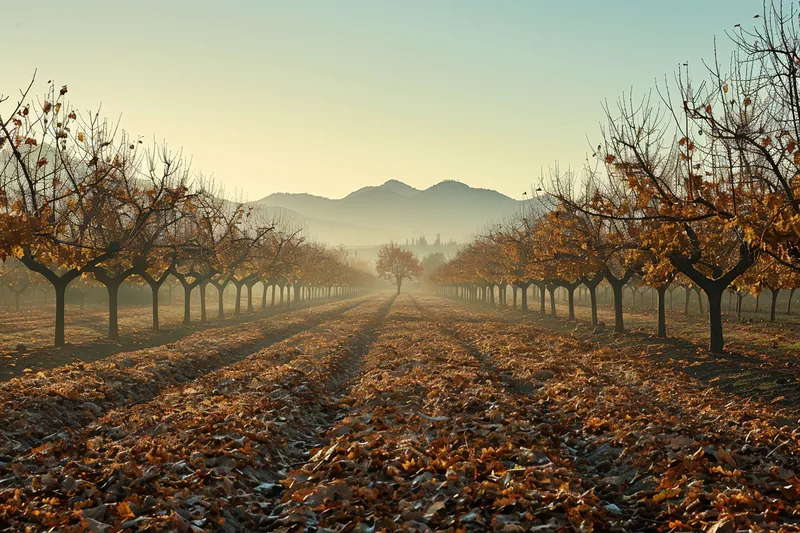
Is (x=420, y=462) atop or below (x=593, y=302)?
below

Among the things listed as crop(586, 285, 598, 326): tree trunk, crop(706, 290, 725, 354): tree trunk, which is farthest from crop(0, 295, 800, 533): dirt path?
crop(586, 285, 598, 326): tree trunk

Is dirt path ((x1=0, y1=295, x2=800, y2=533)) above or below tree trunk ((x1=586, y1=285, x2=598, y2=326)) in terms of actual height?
below

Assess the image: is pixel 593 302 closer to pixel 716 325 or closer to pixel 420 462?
pixel 716 325

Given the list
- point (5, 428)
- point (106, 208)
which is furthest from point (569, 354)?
point (106, 208)

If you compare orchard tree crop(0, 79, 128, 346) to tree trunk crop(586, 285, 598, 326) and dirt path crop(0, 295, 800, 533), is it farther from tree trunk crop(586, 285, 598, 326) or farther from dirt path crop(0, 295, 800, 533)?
tree trunk crop(586, 285, 598, 326)

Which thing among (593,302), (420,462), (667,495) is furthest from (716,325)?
(420,462)

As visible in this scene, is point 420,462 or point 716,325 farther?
point 716,325

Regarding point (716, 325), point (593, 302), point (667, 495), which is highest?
point (593, 302)

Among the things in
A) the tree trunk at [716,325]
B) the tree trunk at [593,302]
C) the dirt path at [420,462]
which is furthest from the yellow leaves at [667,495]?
the tree trunk at [593,302]

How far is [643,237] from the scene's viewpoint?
18.2m

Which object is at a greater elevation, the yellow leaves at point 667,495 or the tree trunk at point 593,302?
the tree trunk at point 593,302

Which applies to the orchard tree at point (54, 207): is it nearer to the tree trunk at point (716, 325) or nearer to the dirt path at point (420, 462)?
the dirt path at point (420, 462)

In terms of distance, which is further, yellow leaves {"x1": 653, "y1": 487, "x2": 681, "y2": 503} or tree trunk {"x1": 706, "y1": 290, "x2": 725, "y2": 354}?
tree trunk {"x1": 706, "y1": 290, "x2": 725, "y2": 354}

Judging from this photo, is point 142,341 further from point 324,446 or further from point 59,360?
point 324,446
